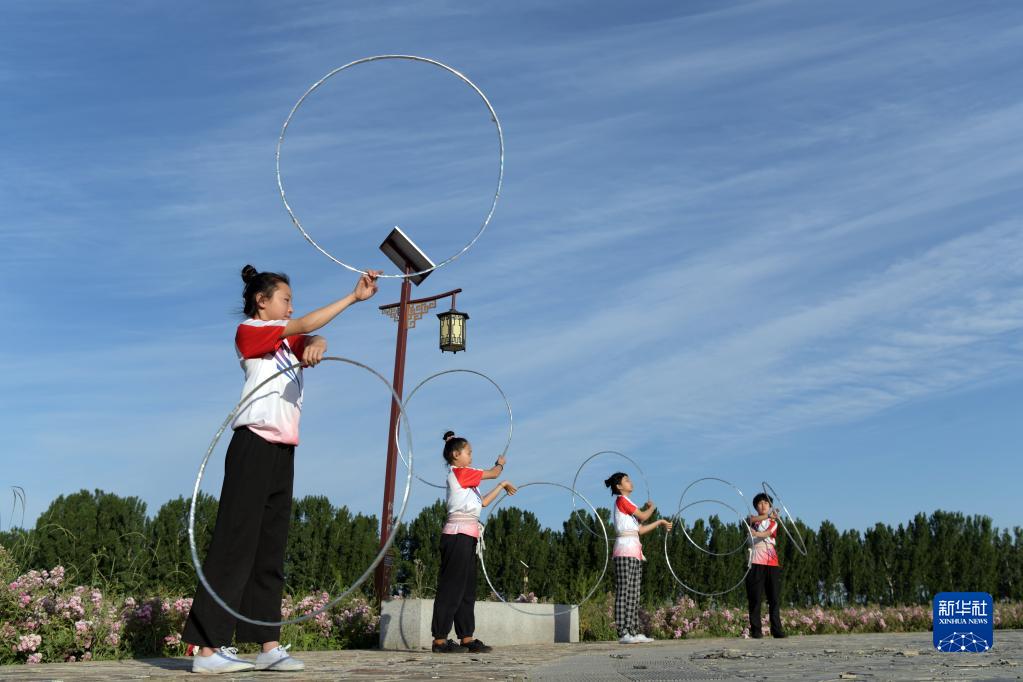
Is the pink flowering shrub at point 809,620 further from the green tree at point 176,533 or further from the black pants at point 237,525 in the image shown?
the black pants at point 237,525

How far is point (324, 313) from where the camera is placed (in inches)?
206

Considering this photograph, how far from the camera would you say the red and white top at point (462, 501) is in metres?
8.85

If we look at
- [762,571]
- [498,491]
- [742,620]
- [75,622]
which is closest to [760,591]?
[762,571]

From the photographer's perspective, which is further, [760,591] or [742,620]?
[742,620]

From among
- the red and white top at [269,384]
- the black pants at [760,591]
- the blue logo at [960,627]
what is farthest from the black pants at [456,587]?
the black pants at [760,591]

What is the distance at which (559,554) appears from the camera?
714 inches

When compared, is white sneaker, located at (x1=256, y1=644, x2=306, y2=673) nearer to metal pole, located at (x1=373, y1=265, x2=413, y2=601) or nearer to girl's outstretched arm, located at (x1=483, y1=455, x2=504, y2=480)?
girl's outstretched arm, located at (x1=483, y1=455, x2=504, y2=480)

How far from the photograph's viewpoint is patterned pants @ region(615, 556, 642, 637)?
10922 mm

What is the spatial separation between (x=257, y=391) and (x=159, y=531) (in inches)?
471

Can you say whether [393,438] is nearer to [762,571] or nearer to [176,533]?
[762,571]

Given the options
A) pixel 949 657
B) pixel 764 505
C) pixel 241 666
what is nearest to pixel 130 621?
pixel 241 666

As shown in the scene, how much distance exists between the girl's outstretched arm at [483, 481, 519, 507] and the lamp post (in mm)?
1546

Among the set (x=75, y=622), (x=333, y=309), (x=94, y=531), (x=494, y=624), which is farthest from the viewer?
(x=94, y=531)

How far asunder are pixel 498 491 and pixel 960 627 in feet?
13.7
